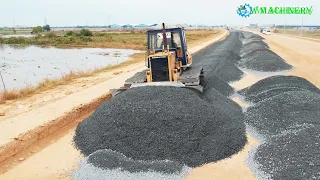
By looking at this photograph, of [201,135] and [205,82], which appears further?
[205,82]

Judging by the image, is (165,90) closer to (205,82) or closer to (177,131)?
(177,131)

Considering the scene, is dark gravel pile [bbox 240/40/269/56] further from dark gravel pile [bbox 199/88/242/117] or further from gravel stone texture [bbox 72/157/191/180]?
gravel stone texture [bbox 72/157/191/180]

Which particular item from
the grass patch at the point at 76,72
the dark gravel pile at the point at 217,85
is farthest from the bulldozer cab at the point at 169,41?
the grass patch at the point at 76,72

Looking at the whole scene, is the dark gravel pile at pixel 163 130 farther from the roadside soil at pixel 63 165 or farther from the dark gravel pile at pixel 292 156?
the dark gravel pile at pixel 292 156

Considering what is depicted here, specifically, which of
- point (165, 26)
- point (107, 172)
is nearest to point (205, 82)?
point (165, 26)

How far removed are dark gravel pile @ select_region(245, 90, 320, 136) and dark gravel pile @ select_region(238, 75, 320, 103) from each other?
1401 mm

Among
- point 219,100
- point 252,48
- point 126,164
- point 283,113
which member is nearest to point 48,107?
point 126,164

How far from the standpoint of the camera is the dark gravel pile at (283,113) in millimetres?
9188

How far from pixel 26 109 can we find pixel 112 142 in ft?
18.4

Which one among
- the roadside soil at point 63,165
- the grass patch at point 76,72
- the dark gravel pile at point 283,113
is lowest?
the roadside soil at point 63,165

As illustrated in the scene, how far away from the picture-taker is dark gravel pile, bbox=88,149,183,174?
6.88 m

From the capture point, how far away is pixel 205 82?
47.1 ft

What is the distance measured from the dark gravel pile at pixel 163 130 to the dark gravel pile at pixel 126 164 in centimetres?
28

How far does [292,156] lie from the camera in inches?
274
